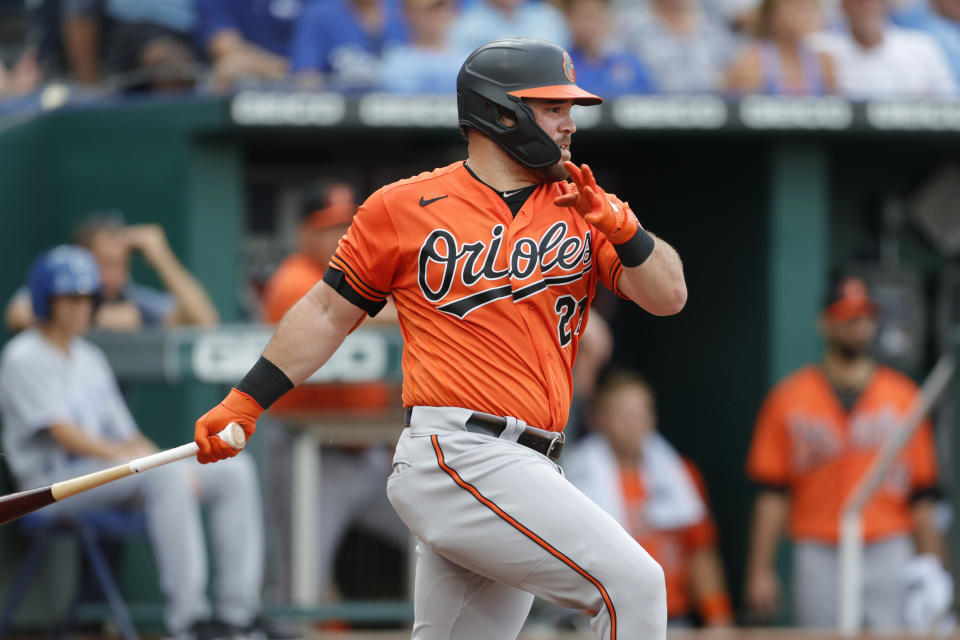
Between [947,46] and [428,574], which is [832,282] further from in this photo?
[428,574]

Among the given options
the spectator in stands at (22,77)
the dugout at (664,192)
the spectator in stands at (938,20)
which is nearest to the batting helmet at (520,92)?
the dugout at (664,192)

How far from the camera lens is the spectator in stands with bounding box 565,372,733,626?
6.77m

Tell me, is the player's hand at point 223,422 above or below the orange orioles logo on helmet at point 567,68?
below

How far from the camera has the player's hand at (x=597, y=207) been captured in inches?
131

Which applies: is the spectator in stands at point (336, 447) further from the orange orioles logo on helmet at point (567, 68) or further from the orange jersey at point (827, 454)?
the orange orioles logo on helmet at point (567, 68)

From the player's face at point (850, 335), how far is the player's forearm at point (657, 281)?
371cm

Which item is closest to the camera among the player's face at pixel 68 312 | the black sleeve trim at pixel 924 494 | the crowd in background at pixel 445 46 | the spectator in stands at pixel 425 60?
the player's face at pixel 68 312

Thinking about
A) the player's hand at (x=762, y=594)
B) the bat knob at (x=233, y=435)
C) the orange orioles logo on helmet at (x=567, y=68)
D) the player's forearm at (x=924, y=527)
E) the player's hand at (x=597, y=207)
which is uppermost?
the orange orioles logo on helmet at (x=567, y=68)

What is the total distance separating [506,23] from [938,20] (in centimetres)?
256

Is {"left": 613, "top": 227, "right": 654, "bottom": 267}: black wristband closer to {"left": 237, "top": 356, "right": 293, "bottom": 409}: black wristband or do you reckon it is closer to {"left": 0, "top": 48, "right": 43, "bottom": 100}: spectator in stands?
{"left": 237, "top": 356, "right": 293, "bottom": 409}: black wristband

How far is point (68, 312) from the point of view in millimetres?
5891

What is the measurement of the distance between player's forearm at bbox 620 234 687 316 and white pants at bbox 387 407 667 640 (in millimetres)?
413

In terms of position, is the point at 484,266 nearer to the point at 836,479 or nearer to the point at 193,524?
the point at 193,524

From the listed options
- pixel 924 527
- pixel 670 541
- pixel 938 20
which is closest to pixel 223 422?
pixel 670 541
